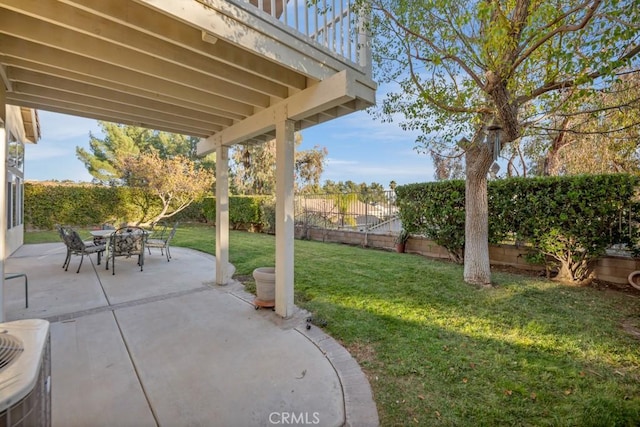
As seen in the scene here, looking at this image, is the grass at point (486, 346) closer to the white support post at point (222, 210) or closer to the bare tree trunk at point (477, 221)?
the bare tree trunk at point (477, 221)

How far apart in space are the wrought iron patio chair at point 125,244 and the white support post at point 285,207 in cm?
409

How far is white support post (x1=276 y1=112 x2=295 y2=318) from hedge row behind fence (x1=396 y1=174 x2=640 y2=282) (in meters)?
4.61

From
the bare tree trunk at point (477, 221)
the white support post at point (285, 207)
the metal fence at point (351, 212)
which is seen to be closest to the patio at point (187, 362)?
the white support post at point (285, 207)

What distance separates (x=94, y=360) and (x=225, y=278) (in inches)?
101

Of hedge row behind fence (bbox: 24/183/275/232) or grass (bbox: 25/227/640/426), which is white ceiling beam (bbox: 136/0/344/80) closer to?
grass (bbox: 25/227/640/426)

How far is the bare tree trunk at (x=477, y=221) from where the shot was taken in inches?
203

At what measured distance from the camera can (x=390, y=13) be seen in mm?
4719

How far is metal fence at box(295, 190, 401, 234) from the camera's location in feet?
29.8

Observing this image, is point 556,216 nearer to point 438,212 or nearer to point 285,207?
point 438,212

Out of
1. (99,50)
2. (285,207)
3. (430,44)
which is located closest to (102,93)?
(99,50)

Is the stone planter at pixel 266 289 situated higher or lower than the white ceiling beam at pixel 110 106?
lower

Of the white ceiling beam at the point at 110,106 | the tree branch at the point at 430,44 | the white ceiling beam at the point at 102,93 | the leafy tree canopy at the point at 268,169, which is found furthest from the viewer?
the leafy tree canopy at the point at 268,169

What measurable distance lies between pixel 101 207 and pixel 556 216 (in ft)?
57.2

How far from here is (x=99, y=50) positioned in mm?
2672
